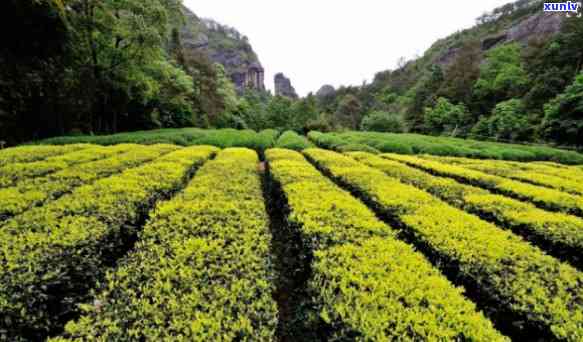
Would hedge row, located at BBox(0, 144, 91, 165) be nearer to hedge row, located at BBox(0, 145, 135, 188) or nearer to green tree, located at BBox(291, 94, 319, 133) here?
hedge row, located at BBox(0, 145, 135, 188)

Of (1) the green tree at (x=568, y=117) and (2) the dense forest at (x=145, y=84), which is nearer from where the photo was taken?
(2) the dense forest at (x=145, y=84)

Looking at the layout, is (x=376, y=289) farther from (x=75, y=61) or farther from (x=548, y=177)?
(x=75, y=61)

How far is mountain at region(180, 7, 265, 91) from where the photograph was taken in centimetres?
9775

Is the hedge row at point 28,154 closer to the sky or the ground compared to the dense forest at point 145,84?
closer to the ground

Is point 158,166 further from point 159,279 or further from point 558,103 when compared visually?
point 558,103

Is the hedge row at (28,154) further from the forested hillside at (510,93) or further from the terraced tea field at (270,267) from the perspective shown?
the forested hillside at (510,93)

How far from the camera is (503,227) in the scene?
13.1 ft

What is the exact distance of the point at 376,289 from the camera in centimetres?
205

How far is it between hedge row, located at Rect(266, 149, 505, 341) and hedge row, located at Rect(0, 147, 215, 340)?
229 cm

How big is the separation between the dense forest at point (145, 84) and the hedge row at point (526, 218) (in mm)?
15431

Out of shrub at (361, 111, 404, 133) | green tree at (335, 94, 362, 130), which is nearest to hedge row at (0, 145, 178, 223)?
shrub at (361, 111, 404, 133)

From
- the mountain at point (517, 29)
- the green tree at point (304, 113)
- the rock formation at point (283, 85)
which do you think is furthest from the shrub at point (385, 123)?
the rock formation at point (283, 85)

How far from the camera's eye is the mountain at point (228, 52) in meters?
97.8

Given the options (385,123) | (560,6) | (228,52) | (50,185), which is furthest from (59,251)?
(228,52)
